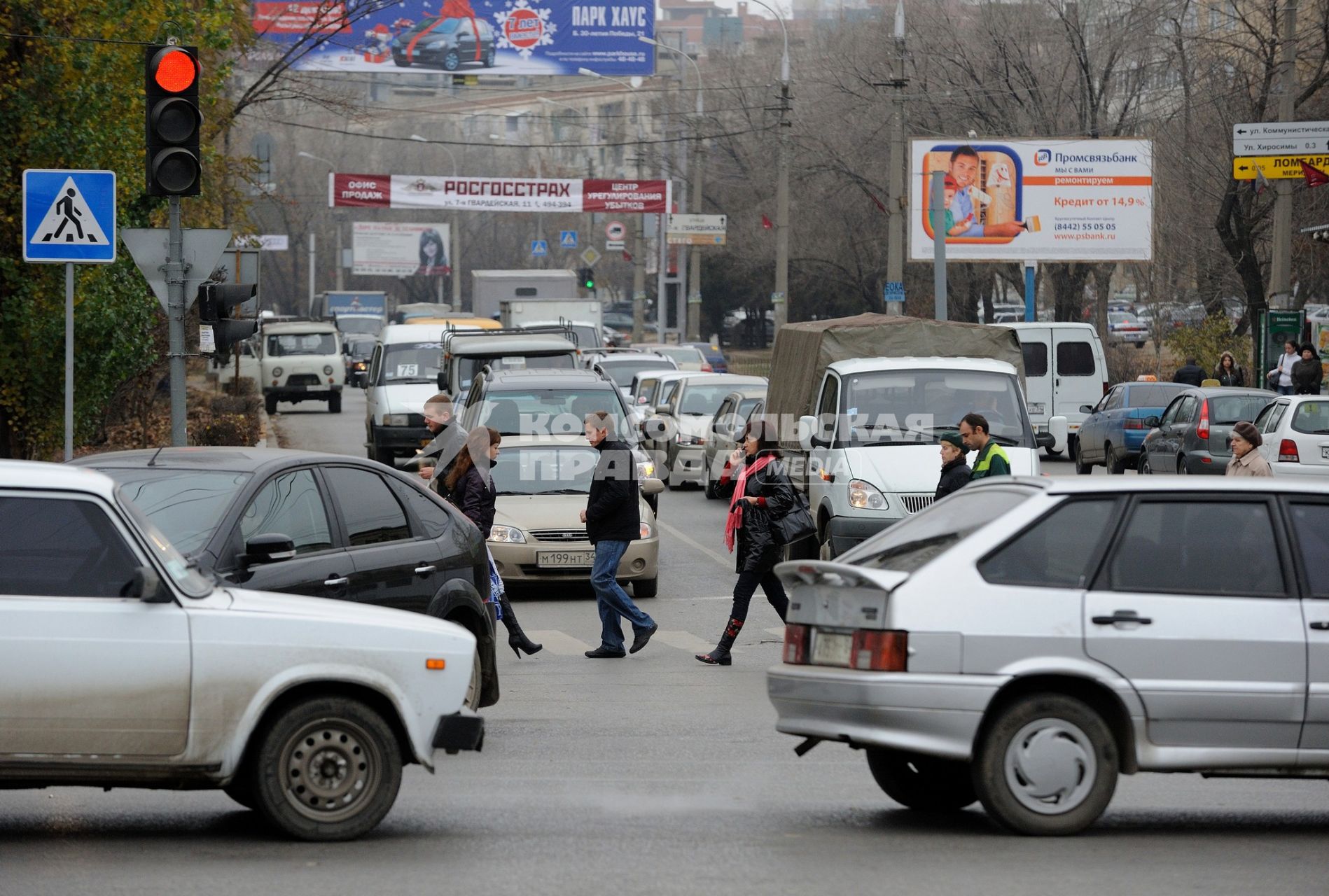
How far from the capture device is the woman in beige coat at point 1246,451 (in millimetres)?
14469

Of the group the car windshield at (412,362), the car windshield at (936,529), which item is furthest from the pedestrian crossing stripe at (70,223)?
the car windshield at (412,362)

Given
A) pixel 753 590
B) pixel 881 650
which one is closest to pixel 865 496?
pixel 753 590

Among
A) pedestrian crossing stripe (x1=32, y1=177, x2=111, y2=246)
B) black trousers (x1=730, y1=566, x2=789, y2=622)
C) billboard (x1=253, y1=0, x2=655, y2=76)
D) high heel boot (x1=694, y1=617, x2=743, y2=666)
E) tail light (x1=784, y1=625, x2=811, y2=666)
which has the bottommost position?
high heel boot (x1=694, y1=617, x2=743, y2=666)

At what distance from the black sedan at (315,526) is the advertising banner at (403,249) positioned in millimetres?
92363

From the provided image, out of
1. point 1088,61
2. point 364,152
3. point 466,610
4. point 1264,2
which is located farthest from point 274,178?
point 466,610

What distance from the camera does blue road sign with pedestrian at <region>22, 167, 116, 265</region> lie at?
41.7ft

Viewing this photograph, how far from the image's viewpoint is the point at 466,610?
30.2 feet

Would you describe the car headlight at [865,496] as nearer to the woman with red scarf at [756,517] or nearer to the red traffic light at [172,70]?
the woman with red scarf at [756,517]

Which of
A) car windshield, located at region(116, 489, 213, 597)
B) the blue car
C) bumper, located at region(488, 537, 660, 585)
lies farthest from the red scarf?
the blue car

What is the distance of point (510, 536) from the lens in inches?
603

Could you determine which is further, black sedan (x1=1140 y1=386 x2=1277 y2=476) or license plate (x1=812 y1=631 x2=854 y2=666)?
black sedan (x1=1140 y1=386 x2=1277 y2=476)

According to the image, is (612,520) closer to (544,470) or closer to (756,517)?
(756,517)

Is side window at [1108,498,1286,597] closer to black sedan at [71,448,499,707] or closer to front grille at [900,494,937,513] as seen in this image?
black sedan at [71,448,499,707]

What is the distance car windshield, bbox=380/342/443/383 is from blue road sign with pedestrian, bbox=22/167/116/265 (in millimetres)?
17189
